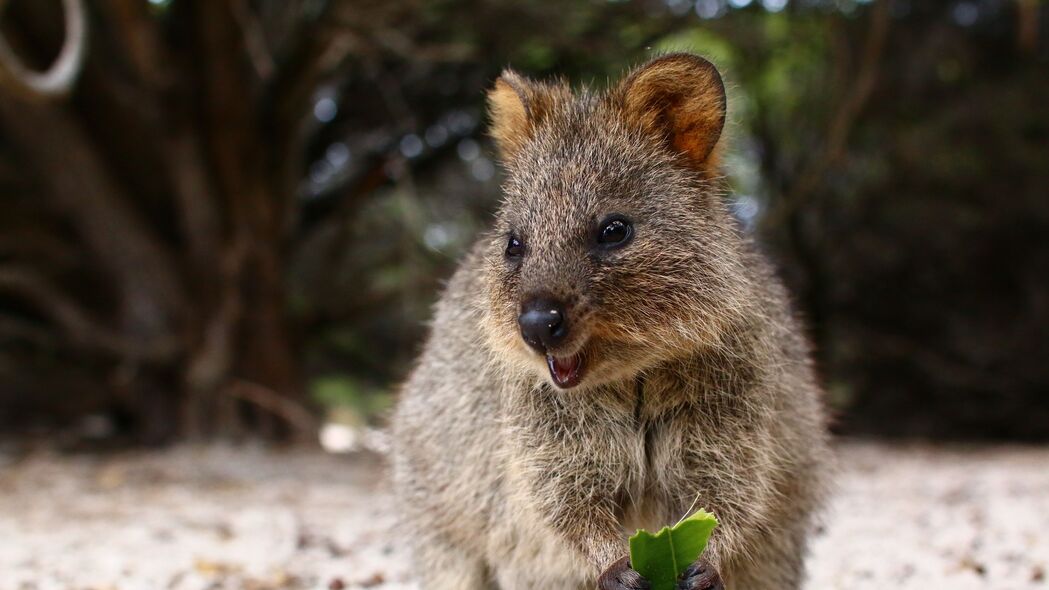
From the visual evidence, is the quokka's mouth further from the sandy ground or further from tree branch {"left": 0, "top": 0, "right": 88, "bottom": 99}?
tree branch {"left": 0, "top": 0, "right": 88, "bottom": 99}

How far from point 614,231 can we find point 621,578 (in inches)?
40.6

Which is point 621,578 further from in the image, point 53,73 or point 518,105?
point 53,73

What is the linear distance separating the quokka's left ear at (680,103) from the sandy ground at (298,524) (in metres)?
2.11

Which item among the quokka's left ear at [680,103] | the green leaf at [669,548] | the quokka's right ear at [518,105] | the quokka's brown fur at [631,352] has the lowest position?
the green leaf at [669,548]

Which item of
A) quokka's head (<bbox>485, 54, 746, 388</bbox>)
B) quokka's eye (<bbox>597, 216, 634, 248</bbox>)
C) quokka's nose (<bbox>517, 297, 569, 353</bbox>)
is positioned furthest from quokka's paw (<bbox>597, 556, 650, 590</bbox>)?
quokka's eye (<bbox>597, 216, 634, 248</bbox>)

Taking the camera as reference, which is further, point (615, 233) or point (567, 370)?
point (615, 233)

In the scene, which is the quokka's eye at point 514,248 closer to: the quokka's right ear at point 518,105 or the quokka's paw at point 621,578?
the quokka's right ear at point 518,105

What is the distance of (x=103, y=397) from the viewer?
32.3ft

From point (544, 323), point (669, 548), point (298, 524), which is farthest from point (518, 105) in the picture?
point (298, 524)

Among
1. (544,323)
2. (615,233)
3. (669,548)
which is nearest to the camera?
(544,323)

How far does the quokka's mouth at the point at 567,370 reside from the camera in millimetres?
2945

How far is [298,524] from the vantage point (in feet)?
19.7

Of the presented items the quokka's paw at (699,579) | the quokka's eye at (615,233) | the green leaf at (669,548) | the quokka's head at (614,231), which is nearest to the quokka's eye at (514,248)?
the quokka's head at (614,231)

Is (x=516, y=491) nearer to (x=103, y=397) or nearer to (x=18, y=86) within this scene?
(x=18, y=86)
